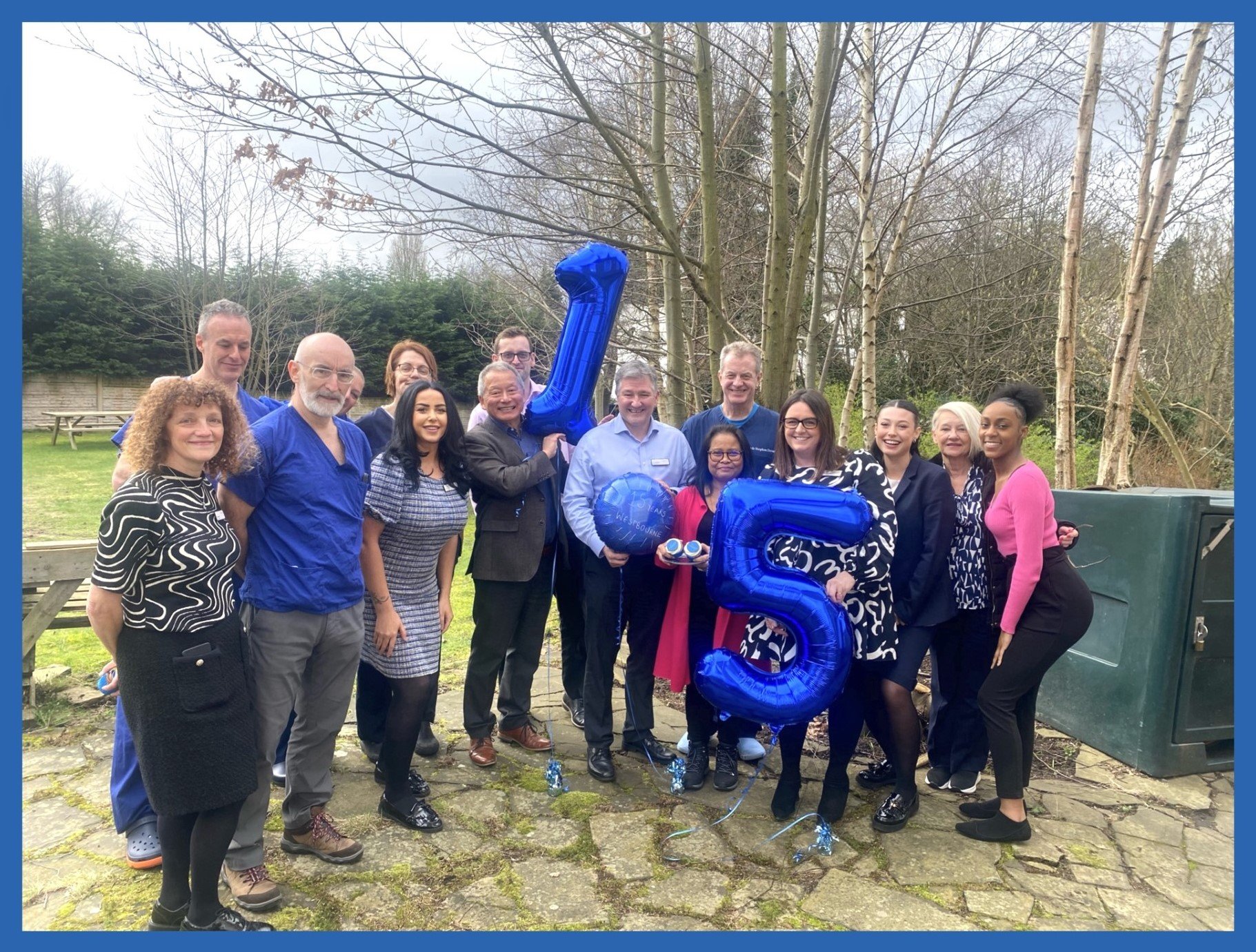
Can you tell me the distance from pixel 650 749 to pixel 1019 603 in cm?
184

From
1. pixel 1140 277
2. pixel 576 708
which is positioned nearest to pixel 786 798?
pixel 576 708

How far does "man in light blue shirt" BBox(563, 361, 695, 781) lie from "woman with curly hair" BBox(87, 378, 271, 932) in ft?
5.09

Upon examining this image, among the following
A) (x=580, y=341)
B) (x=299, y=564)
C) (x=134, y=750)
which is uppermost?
(x=580, y=341)

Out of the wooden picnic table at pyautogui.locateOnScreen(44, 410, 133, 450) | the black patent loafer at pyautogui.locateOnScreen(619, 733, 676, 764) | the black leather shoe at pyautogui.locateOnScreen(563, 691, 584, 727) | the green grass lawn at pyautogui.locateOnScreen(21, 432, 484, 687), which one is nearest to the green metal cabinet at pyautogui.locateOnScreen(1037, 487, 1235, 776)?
the black patent loafer at pyautogui.locateOnScreen(619, 733, 676, 764)

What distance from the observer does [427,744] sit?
12.8 ft

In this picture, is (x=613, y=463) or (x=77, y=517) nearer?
(x=613, y=463)

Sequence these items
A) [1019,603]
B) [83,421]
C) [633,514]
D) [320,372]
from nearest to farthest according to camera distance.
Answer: [320,372] → [1019,603] → [633,514] → [83,421]

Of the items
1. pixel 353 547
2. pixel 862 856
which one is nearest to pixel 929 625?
pixel 862 856

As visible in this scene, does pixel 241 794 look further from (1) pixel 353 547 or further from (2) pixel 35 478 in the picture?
(2) pixel 35 478

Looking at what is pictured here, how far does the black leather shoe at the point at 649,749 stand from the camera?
3847mm

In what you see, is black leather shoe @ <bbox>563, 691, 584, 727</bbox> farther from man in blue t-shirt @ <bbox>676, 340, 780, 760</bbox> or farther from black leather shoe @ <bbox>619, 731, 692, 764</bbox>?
man in blue t-shirt @ <bbox>676, 340, 780, 760</bbox>

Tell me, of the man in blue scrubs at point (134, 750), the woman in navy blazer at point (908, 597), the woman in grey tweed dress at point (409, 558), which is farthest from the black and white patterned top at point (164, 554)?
the woman in navy blazer at point (908, 597)

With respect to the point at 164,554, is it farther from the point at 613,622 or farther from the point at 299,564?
the point at 613,622

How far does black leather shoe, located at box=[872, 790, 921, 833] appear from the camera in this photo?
323 centimetres
